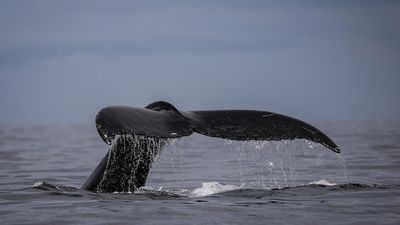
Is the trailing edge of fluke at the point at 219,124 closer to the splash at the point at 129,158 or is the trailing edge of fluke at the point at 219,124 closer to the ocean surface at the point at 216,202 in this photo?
the ocean surface at the point at 216,202

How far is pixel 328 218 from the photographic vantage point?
24.1 ft

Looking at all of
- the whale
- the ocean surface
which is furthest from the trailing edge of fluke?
the ocean surface

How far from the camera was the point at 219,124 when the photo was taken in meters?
7.96

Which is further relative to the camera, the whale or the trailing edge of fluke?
the trailing edge of fluke

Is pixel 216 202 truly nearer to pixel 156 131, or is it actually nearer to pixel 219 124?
pixel 219 124

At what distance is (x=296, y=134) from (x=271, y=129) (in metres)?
0.30

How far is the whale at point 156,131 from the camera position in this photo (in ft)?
22.3

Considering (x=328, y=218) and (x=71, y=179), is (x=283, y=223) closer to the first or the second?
(x=328, y=218)

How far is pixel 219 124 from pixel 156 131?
45.0 inches

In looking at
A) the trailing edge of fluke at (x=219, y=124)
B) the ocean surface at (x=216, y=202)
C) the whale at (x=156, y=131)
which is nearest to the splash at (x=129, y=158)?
the whale at (x=156, y=131)

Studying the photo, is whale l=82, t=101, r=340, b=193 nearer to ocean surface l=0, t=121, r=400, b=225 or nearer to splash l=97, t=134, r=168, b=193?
splash l=97, t=134, r=168, b=193

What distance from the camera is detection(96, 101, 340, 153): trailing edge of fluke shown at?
7020mm

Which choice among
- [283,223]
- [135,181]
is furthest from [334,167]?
[283,223]

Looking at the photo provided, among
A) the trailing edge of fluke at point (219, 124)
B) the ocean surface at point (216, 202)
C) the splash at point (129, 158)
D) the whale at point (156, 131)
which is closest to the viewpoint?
the whale at point (156, 131)
